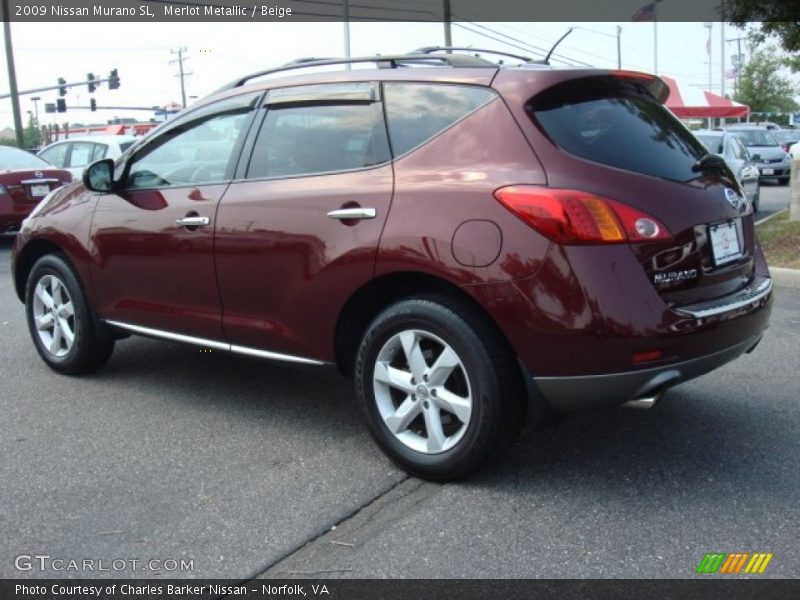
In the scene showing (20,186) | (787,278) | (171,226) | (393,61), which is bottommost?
(787,278)

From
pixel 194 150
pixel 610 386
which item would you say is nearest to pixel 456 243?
pixel 610 386

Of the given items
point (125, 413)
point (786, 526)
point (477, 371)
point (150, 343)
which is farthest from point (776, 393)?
point (150, 343)

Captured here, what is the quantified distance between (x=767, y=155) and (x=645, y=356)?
21473 mm

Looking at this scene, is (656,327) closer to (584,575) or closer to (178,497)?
(584,575)

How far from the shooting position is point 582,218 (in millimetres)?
3168

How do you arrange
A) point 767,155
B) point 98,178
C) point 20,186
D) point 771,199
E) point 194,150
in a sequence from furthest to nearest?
1. point 767,155
2. point 771,199
3. point 20,186
4. point 98,178
5. point 194,150

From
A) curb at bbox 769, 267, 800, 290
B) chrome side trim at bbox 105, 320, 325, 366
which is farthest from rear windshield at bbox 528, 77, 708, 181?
curb at bbox 769, 267, 800, 290

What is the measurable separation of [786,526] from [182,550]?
2225mm

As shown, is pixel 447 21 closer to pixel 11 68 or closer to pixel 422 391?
pixel 11 68

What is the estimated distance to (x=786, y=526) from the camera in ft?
10.3

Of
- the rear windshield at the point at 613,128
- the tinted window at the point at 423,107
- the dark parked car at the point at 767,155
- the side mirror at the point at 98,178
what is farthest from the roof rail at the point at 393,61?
the dark parked car at the point at 767,155

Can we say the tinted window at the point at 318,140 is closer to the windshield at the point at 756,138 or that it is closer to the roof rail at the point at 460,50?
the roof rail at the point at 460,50

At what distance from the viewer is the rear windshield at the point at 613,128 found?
134 inches

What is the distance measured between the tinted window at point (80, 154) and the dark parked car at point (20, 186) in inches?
89.4
